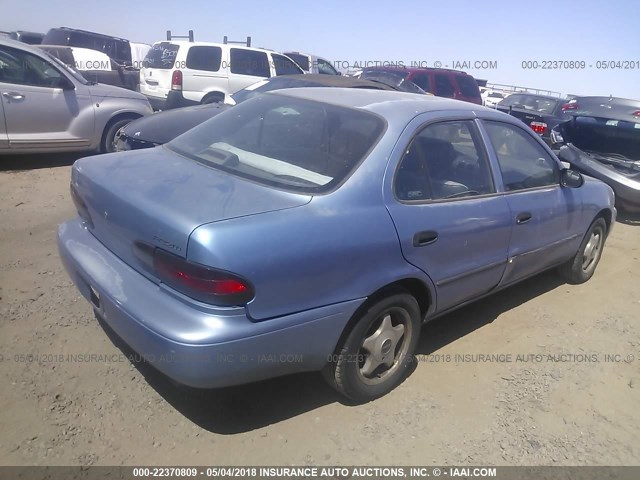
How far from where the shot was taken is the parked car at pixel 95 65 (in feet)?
38.5

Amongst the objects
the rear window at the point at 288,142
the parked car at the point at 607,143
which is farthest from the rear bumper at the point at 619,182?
the rear window at the point at 288,142

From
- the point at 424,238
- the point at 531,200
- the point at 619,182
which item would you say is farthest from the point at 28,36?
the point at 424,238

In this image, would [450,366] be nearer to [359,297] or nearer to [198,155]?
[359,297]

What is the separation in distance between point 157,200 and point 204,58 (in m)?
9.51

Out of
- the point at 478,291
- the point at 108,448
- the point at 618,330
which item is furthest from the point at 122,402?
the point at 618,330

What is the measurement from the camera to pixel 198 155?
3010 millimetres

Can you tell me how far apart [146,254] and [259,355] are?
68 centimetres

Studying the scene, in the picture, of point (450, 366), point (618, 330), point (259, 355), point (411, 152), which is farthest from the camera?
point (618, 330)

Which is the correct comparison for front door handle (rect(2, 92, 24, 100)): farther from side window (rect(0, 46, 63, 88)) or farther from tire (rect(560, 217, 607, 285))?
tire (rect(560, 217, 607, 285))

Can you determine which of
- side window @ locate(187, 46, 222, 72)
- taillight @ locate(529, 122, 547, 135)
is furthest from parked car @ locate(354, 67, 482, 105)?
side window @ locate(187, 46, 222, 72)

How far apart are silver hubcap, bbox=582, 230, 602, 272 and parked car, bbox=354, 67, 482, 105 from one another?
23.3ft

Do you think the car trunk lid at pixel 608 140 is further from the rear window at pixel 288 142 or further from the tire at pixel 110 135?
the tire at pixel 110 135

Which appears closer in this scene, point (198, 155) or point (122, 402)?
point (122, 402)

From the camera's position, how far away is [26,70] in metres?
6.61
